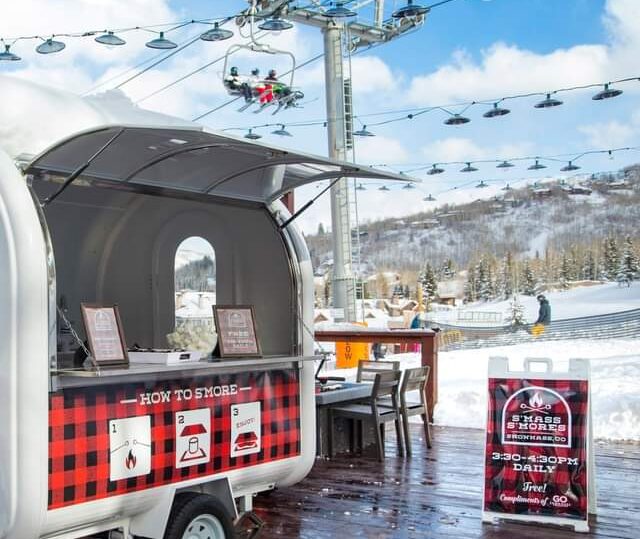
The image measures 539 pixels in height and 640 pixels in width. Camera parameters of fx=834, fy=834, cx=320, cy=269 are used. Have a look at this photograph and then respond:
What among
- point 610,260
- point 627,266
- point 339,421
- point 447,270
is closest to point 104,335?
point 339,421

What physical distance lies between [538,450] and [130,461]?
2596mm

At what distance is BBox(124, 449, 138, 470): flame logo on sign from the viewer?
3797 mm

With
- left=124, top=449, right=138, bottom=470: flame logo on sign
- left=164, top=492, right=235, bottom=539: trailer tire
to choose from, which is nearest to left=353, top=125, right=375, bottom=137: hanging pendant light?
left=164, top=492, right=235, bottom=539: trailer tire

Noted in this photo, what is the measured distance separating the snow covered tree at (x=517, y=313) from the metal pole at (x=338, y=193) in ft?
27.5

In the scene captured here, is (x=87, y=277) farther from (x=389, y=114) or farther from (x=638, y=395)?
(x=389, y=114)

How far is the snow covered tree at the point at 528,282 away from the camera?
24.9 metres

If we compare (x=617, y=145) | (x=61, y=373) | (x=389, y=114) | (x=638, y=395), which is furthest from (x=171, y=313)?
(x=617, y=145)

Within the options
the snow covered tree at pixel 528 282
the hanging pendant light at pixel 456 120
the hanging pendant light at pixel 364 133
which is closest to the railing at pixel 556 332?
the snow covered tree at pixel 528 282

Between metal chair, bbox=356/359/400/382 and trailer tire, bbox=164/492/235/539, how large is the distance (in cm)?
415

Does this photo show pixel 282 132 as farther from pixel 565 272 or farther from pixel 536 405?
pixel 565 272

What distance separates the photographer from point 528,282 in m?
25.5

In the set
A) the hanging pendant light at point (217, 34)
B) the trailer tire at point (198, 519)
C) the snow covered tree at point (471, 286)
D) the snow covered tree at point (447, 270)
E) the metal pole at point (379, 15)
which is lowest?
the trailer tire at point (198, 519)

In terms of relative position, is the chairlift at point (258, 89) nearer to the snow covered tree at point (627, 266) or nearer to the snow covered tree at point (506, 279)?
the snow covered tree at point (506, 279)

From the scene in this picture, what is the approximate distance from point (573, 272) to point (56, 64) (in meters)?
17.2
